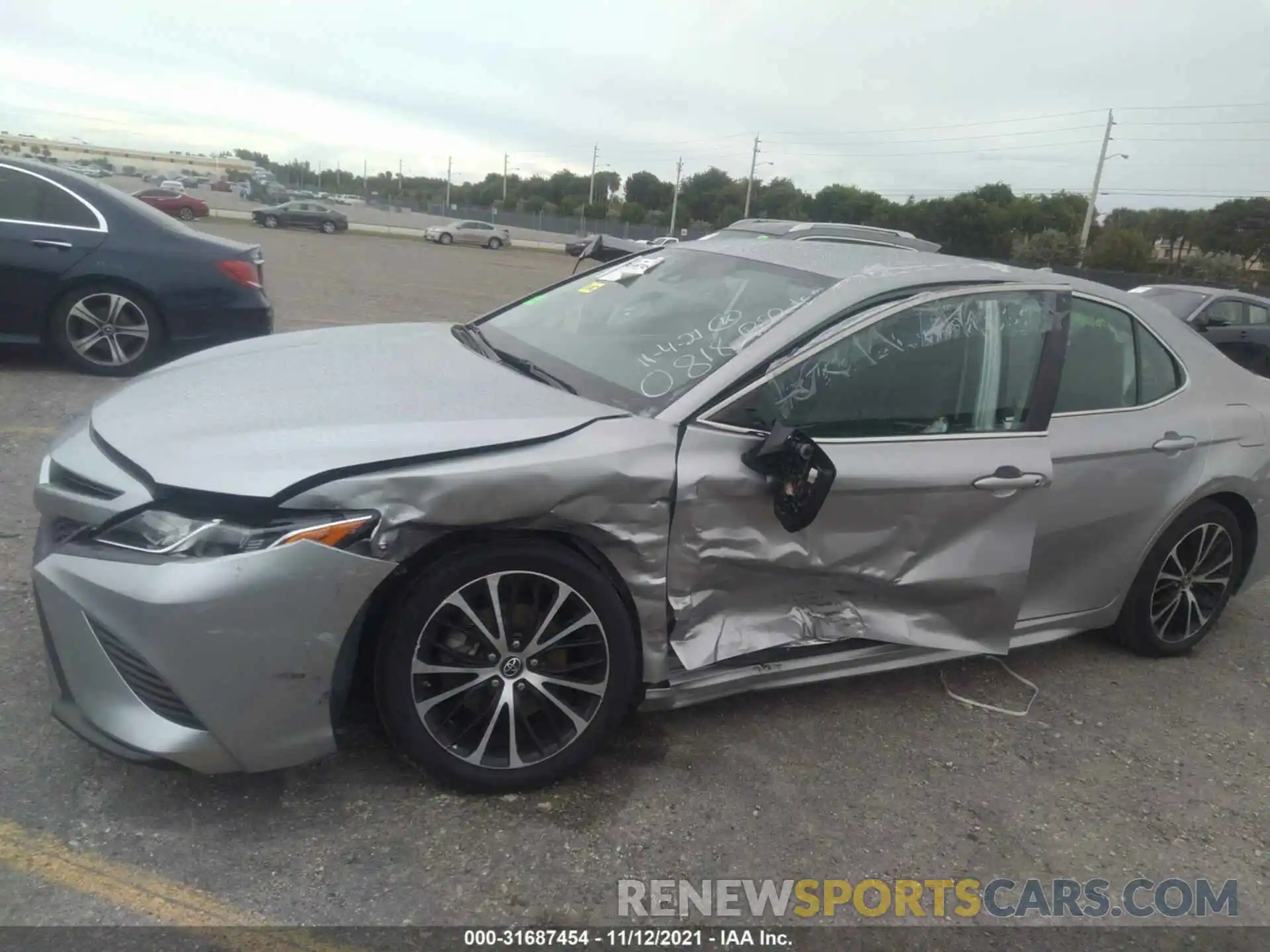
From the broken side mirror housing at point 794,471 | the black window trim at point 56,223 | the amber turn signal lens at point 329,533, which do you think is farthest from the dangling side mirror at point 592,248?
the black window trim at point 56,223

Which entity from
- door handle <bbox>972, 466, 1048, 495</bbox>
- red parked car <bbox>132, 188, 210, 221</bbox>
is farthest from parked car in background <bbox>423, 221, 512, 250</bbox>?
door handle <bbox>972, 466, 1048, 495</bbox>

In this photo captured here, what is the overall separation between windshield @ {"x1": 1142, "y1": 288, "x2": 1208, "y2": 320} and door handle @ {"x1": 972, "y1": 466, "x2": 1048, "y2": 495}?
11.8m

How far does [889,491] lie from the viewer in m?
3.04

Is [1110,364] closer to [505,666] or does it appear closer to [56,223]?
[505,666]

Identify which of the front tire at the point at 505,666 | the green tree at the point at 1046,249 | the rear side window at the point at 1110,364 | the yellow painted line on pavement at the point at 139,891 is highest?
the green tree at the point at 1046,249

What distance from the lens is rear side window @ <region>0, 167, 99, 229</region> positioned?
21.4 feet

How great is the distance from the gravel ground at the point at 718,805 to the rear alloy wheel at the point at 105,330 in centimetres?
313

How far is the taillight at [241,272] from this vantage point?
678 cm

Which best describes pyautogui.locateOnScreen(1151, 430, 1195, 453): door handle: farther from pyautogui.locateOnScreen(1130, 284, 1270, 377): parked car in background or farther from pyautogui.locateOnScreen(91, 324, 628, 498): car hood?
pyautogui.locateOnScreen(1130, 284, 1270, 377): parked car in background

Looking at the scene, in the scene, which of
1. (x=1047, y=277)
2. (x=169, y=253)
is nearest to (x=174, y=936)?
(x=1047, y=277)

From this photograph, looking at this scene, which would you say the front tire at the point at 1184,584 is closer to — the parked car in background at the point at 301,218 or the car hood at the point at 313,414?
the car hood at the point at 313,414

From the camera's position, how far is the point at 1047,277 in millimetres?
3639

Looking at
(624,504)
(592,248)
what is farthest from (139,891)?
(592,248)

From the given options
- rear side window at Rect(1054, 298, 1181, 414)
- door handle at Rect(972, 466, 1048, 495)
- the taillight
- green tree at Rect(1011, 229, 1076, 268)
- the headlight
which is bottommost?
the headlight
